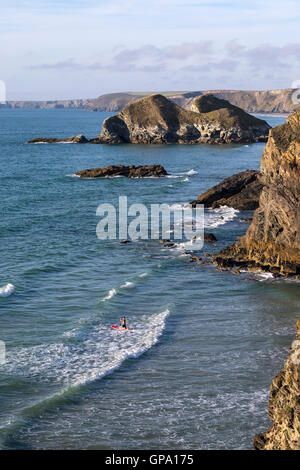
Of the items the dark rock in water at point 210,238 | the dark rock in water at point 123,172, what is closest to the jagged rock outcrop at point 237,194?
the dark rock in water at point 210,238

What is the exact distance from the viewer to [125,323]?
3041 cm

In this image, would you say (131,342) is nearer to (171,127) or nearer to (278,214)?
(278,214)

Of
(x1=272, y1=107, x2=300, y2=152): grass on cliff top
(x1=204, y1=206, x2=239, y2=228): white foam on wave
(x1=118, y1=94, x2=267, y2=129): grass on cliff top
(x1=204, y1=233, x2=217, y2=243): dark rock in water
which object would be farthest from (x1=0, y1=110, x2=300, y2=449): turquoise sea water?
(x1=118, y1=94, x2=267, y2=129): grass on cliff top

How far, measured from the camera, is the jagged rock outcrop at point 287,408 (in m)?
14.9

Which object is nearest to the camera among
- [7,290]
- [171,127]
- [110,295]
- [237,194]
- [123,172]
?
[110,295]

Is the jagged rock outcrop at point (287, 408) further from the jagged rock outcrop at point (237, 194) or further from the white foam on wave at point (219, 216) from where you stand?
the jagged rock outcrop at point (237, 194)

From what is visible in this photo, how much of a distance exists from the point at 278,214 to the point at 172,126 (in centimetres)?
10759

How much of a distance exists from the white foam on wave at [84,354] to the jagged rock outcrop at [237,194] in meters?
31.9

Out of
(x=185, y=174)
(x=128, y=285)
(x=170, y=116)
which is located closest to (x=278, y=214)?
(x=128, y=285)

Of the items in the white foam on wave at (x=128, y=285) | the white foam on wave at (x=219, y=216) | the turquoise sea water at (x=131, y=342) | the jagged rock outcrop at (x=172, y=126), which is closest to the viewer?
the turquoise sea water at (x=131, y=342)

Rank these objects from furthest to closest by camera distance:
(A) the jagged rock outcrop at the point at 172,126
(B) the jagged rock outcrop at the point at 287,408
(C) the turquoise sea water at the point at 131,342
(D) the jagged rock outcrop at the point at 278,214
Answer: (A) the jagged rock outcrop at the point at 172,126 → (D) the jagged rock outcrop at the point at 278,214 → (C) the turquoise sea water at the point at 131,342 → (B) the jagged rock outcrop at the point at 287,408

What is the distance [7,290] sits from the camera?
1403 inches

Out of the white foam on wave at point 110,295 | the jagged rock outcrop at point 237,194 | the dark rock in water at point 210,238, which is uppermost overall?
the jagged rock outcrop at point 237,194
